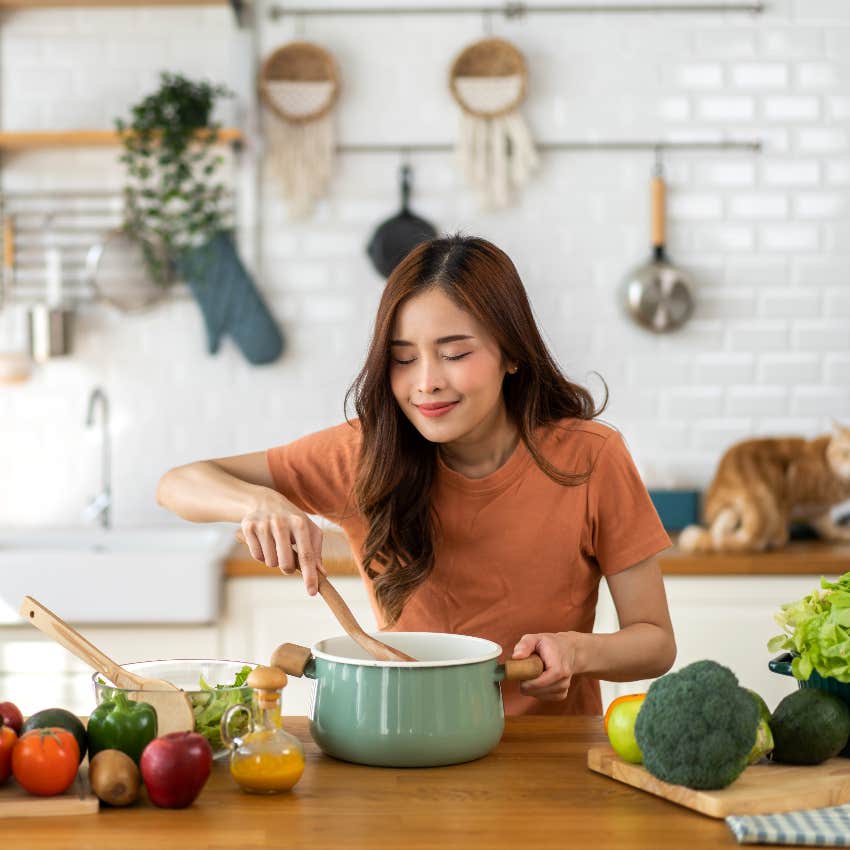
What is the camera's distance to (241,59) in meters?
3.69

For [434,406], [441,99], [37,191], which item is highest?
[441,99]

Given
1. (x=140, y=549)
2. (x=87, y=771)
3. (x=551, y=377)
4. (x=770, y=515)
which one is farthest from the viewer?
(x=140, y=549)

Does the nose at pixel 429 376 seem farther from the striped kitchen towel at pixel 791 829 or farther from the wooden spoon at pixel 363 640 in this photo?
the striped kitchen towel at pixel 791 829

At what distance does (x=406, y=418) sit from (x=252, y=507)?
31 cm

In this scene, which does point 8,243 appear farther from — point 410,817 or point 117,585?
point 410,817

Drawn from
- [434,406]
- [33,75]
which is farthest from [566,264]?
[434,406]

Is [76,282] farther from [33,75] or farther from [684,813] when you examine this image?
[684,813]

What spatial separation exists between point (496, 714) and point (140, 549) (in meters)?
2.28

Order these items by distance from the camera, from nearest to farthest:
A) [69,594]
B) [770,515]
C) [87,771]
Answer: [87,771]
[69,594]
[770,515]

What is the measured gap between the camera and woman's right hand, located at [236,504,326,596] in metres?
1.54

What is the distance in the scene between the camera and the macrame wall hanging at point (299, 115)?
3635 mm

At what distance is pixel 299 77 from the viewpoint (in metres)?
3.64

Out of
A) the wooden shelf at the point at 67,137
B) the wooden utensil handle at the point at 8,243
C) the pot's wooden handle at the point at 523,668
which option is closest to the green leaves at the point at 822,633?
the pot's wooden handle at the point at 523,668

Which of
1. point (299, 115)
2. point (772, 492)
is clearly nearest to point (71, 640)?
point (772, 492)
